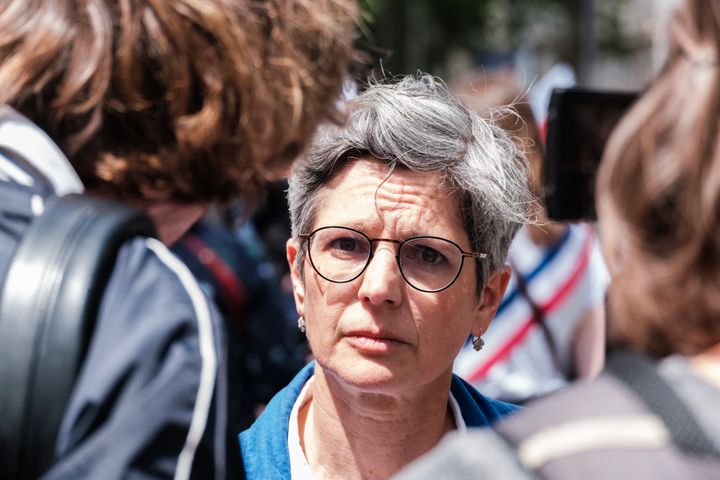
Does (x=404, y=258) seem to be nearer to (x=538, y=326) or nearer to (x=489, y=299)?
(x=489, y=299)

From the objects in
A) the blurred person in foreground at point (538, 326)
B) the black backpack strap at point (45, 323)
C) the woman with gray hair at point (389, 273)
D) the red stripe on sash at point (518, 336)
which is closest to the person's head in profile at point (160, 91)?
the black backpack strap at point (45, 323)

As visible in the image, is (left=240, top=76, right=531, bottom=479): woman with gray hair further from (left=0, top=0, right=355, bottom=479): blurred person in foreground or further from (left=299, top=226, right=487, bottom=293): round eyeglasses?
(left=0, top=0, right=355, bottom=479): blurred person in foreground

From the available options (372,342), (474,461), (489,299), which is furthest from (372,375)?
(474,461)

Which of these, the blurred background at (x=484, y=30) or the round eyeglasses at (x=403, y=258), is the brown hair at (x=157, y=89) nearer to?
the round eyeglasses at (x=403, y=258)

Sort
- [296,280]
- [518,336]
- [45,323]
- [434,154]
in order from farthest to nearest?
[518,336]
[296,280]
[434,154]
[45,323]

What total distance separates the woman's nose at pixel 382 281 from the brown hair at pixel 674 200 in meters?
0.95

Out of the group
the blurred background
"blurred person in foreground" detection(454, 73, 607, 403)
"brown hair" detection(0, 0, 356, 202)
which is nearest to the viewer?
"brown hair" detection(0, 0, 356, 202)

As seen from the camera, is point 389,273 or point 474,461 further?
point 389,273

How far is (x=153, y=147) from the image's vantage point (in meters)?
1.50

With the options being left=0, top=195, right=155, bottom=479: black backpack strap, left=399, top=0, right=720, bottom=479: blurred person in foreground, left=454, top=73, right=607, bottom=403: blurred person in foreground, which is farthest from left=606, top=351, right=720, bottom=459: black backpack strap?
left=454, top=73, right=607, bottom=403: blurred person in foreground

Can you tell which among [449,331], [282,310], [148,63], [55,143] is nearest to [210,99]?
[148,63]

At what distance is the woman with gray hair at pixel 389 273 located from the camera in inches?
83.4

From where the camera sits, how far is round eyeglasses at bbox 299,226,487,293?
7.05 ft

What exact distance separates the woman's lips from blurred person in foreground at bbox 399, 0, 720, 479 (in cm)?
91
